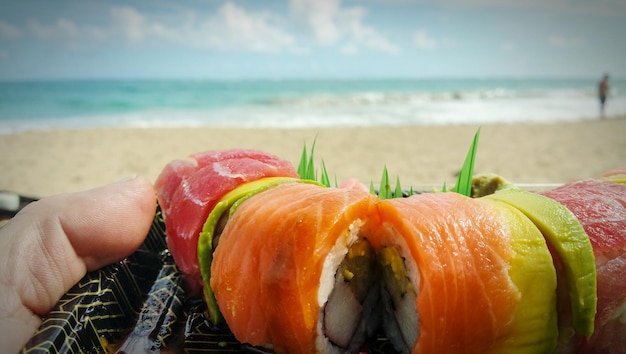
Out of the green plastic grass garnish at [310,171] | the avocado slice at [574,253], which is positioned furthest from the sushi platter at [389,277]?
the green plastic grass garnish at [310,171]

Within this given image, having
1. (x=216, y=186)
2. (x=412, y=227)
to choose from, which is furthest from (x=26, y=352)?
(x=412, y=227)

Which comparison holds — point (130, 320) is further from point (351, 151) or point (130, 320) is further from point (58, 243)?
point (351, 151)

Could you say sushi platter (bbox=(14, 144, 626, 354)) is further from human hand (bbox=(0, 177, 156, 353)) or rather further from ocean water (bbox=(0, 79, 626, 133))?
ocean water (bbox=(0, 79, 626, 133))

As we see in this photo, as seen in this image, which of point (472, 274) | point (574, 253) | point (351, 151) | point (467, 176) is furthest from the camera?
point (351, 151)

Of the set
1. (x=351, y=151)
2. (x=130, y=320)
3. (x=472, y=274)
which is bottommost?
(x=351, y=151)

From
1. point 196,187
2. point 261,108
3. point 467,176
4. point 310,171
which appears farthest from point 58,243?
point 261,108

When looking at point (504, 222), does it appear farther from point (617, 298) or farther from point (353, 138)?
point (353, 138)
